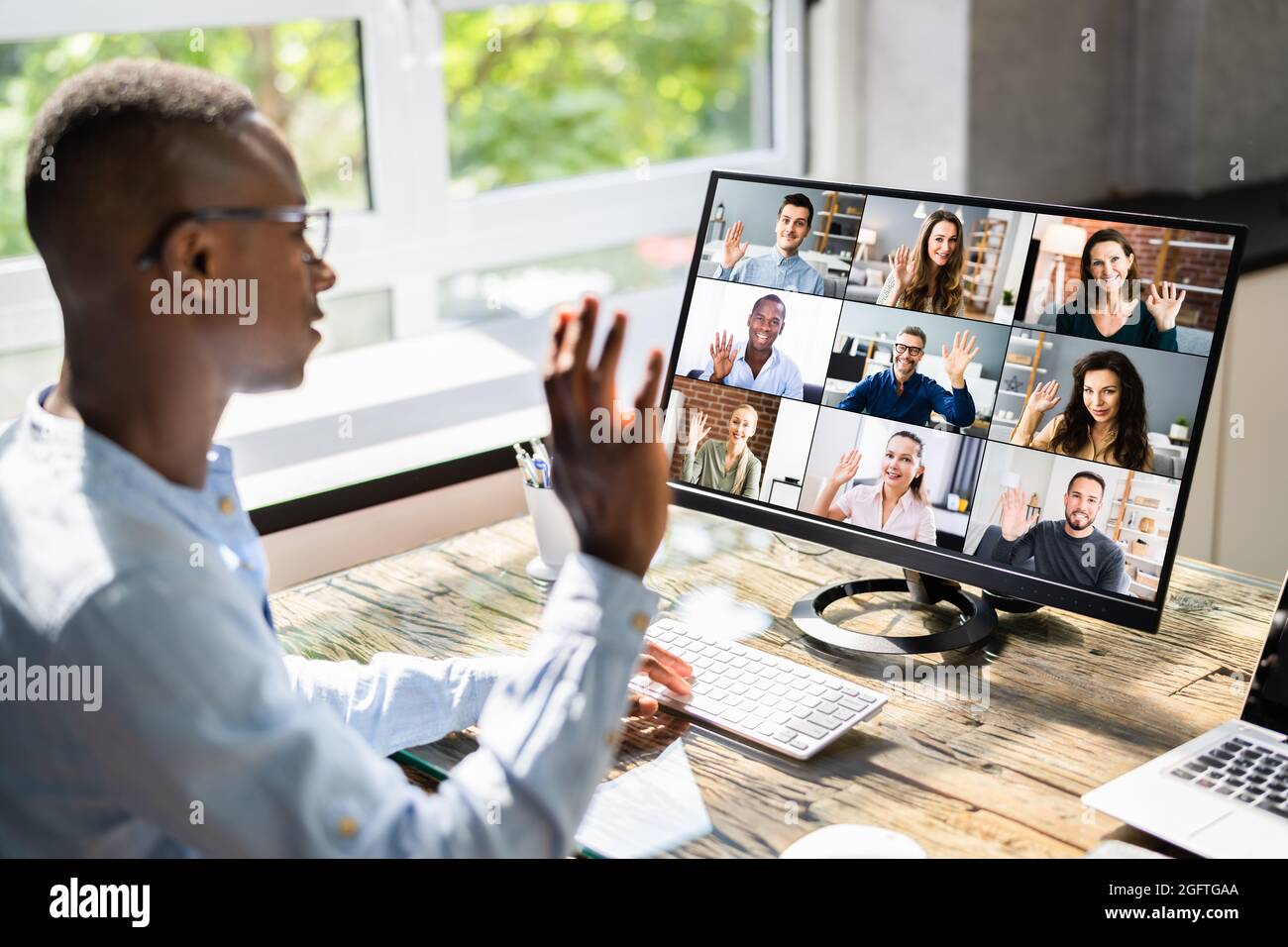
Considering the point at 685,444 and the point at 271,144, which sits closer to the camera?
the point at 271,144

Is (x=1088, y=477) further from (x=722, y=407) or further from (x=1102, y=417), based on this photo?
(x=722, y=407)

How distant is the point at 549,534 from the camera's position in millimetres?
1618

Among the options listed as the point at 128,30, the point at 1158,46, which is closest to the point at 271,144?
the point at 128,30

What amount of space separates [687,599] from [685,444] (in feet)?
0.60

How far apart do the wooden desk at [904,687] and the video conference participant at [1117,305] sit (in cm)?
34

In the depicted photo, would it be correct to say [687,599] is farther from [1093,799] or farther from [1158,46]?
[1158,46]

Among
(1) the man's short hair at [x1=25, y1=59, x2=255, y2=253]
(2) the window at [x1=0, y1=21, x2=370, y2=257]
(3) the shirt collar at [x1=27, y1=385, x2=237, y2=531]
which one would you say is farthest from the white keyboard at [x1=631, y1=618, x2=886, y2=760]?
(2) the window at [x1=0, y1=21, x2=370, y2=257]

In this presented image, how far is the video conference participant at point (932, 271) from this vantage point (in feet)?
4.40

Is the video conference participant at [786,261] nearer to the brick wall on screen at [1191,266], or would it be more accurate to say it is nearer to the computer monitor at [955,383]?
the computer monitor at [955,383]

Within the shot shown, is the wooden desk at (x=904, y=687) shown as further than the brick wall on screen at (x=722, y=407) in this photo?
No

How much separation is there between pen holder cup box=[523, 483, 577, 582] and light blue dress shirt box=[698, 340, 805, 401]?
0.92ft

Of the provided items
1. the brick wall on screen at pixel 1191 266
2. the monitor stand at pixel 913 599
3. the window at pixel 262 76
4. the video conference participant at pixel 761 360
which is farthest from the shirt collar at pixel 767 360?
the window at pixel 262 76
